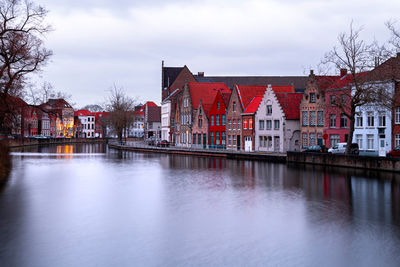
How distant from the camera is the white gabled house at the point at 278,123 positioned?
61.6 meters

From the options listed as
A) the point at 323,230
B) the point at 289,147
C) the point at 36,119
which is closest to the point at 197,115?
the point at 289,147

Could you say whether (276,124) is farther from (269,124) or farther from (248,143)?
(248,143)

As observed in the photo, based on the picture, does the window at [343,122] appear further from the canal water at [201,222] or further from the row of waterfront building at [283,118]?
the canal water at [201,222]

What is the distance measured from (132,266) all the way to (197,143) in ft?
215

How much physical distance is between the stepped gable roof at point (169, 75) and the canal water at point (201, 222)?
74.8 meters

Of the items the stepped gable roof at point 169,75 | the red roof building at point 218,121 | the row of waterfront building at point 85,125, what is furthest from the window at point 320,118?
the stepped gable roof at point 169,75

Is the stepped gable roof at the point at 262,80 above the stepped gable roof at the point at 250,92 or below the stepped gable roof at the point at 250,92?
above

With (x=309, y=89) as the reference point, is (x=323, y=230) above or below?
below

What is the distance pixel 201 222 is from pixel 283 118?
4386 cm

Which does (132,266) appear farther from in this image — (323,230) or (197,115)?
(197,115)

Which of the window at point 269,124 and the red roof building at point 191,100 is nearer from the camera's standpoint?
the window at point 269,124

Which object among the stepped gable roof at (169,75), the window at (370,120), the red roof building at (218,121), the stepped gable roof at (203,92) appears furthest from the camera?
the stepped gable roof at (169,75)

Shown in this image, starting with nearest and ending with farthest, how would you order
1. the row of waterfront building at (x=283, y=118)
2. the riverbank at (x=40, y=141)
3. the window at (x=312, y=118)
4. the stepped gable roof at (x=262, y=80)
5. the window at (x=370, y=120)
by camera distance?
the row of waterfront building at (x=283, y=118) < the window at (x=370, y=120) < the window at (x=312, y=118) < the riverbank at (x=40, y=141) < the stepped gable roof at (x=262, y=80)

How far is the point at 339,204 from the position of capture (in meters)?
24.1
